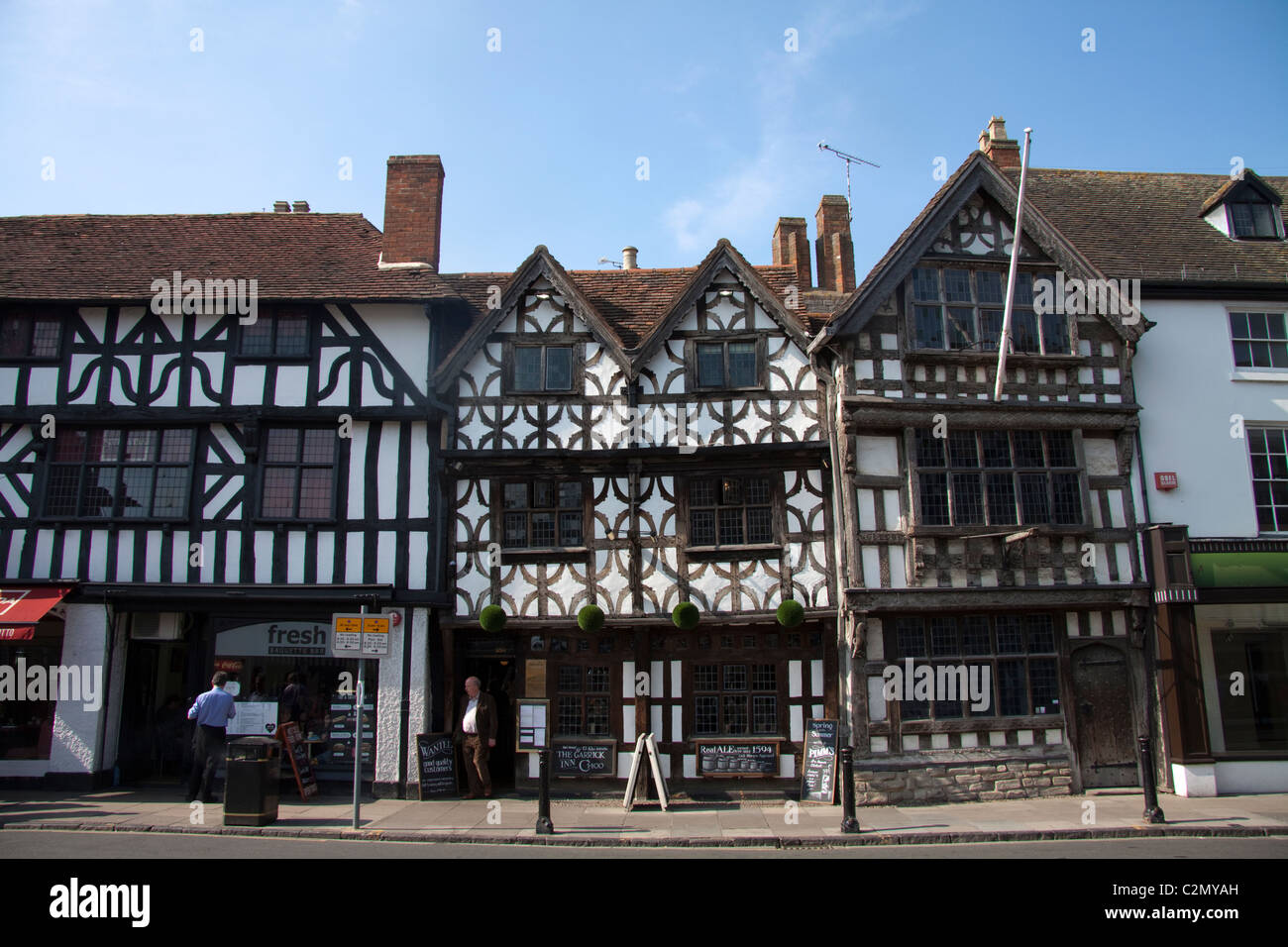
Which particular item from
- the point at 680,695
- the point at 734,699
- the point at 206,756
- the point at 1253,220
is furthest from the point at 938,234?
the point at 206,756

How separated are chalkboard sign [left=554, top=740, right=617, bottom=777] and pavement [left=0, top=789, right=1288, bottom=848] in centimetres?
48

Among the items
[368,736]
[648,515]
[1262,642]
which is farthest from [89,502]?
[1262,642]

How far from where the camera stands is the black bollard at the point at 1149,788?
10.6 metres

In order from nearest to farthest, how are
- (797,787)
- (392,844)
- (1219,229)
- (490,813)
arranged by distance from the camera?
(392,844)
(490,813)
(797,787)
(1219,229)

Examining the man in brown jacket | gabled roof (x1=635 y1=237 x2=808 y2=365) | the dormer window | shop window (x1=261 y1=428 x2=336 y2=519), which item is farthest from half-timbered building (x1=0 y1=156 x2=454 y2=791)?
the dormer window

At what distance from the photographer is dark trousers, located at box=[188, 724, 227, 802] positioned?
40.0 feet

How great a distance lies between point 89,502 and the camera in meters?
14.0

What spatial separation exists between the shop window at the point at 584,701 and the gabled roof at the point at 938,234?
6607 mm

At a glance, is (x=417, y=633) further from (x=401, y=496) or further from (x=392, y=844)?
(x=392, y=844)

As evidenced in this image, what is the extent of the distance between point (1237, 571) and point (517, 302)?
12897 millimetres

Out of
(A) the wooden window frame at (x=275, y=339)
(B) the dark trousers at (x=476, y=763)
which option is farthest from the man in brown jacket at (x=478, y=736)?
(A) the wooden window frame at (x=275, y=339)

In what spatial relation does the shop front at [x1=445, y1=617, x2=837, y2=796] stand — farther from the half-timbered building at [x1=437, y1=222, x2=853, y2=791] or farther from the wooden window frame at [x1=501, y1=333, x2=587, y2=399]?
the wooden window frame at [x1=501, y1=333, x2=587, y2=399]

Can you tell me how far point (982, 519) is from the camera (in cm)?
1330

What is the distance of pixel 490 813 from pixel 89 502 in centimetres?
883
